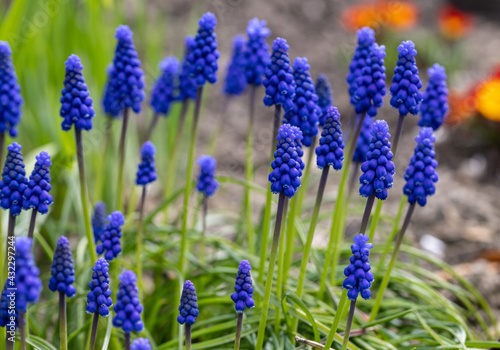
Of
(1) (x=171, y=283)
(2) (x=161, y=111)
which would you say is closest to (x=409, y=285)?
(1) (x=171, y=283)

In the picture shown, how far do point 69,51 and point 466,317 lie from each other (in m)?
4.49

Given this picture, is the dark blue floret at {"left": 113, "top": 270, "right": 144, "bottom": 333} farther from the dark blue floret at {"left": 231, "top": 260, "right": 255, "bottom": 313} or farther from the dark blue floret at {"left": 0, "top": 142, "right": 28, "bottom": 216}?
the dark blue floret at {"left": 0, "top": 142, "right": 28, "bottom": 216}

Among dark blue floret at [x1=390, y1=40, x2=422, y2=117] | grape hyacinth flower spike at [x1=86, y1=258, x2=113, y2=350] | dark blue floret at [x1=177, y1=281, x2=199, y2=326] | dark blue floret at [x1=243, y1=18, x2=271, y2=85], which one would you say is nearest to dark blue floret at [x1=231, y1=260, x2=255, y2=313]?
dark blue floret at [x1=177, y1=281, x2=199, y2=326]

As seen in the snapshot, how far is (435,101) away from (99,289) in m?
2.31

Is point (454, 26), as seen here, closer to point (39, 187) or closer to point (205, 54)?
point (205, 54)

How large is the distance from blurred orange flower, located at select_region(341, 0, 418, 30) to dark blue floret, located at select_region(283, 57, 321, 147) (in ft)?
19.3

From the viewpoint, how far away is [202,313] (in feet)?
13.9

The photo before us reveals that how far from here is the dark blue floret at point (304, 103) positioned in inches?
130

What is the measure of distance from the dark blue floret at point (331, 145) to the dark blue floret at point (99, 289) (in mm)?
1093

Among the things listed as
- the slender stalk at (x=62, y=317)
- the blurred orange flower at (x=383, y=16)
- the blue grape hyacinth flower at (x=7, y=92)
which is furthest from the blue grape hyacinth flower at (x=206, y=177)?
the blurred orange flower at (x=383, y=16)

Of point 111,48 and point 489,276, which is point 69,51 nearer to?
point 111,48

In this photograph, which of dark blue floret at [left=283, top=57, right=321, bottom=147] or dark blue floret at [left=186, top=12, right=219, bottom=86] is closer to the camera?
dark blue floret at [left=283, top=57, right=321, bottom=147]

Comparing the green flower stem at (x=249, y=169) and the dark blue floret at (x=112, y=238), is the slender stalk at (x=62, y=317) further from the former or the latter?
the green flower stem at (x=249, y=169)

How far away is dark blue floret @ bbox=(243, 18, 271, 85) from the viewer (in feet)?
12.8
